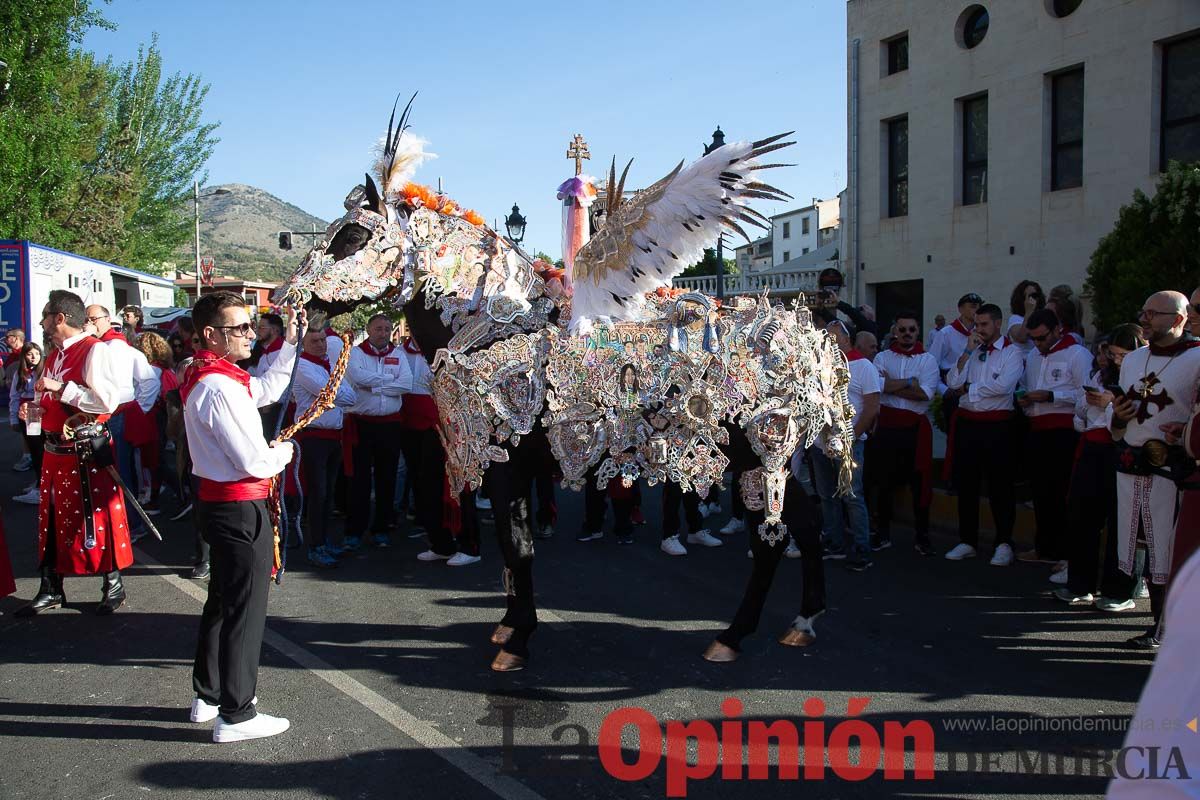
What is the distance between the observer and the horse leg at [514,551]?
435cm

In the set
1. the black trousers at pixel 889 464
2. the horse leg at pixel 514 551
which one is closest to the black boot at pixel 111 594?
the horse leg at pixel 514 551

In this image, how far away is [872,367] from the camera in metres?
6.42

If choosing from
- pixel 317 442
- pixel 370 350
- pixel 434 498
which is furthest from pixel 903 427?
pixel 317 442

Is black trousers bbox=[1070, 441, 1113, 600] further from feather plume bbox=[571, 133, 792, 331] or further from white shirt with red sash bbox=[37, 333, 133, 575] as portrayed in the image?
white shirt with red sash bbox=[37, 333, 133, 575]

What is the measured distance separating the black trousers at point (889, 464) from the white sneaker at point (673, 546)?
68.4 inches

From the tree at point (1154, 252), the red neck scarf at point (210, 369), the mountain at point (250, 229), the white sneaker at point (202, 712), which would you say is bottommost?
the white sneaker at point (202, 712)

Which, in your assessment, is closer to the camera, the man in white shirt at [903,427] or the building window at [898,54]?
the man in white shirt at [903,427]

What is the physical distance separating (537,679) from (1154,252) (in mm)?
9177

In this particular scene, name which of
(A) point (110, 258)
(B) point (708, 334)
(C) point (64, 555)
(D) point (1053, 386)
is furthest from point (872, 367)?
(A) point (110, 258)

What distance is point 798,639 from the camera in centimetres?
471

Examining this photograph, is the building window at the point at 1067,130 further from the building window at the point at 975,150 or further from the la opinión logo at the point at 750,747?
the la opinión logo at the point at 750,747

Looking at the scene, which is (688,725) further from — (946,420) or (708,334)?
(946,420)

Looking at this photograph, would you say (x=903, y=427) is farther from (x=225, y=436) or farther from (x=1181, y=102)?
(x=1181, y=102)

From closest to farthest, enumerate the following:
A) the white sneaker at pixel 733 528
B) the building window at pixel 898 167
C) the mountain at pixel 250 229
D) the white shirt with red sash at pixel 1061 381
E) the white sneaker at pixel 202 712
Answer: the white sneaker at pixel 202 712, the white shirt with red sash at pixel 1061 381, the white sneaker at pixel 733 528, the building window at pixel 898 167, the mountain at pixel 250 229
